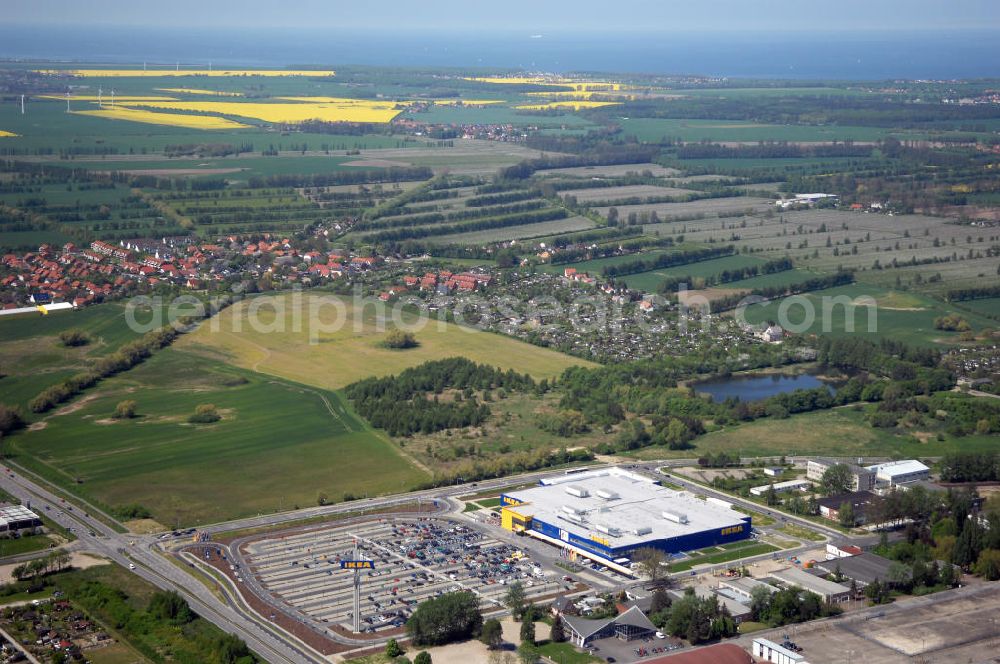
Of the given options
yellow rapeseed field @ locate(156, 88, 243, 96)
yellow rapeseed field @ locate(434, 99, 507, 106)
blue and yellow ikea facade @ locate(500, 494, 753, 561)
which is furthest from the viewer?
yellow rapeseed field @ locate(156, 88, 243, 96)

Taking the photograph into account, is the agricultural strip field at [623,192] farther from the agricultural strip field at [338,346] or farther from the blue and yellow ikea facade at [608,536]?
the blue and yellow ikea facade at [608,536]

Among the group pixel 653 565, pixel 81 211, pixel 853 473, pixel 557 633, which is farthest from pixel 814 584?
pixel 81 211

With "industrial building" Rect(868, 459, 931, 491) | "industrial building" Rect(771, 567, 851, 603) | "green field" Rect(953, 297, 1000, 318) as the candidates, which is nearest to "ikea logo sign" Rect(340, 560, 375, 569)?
A: "industrial building" Rect(771, 567, 851, 603)

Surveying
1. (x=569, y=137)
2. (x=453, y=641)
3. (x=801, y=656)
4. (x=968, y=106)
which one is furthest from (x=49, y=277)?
(x=968, y=106)

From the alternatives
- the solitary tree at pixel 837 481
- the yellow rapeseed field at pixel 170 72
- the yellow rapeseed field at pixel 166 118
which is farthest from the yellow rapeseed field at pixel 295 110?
the solitary tree at pixel 837 481

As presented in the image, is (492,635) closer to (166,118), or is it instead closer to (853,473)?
(853,473)

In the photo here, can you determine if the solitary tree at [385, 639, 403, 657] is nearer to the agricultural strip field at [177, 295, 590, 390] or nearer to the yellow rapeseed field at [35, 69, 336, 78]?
the agricultural strip field at [177, 295, 590, 390]
